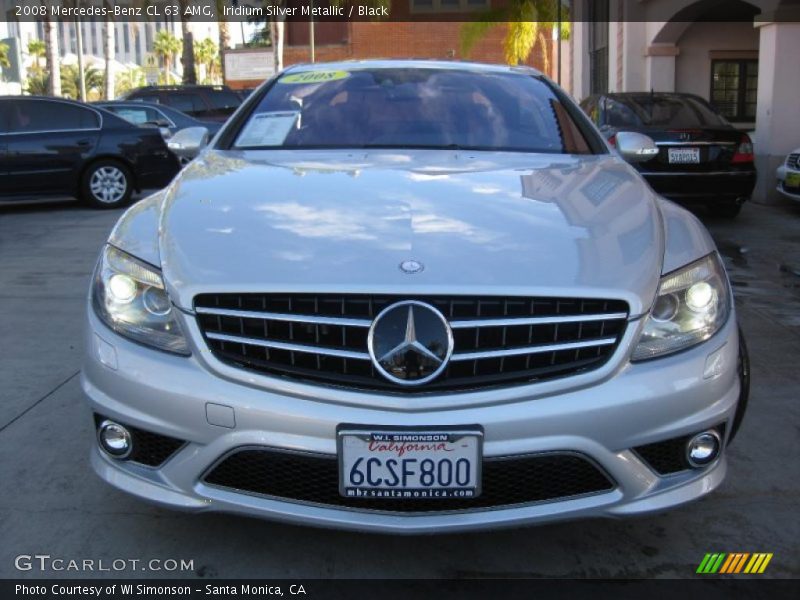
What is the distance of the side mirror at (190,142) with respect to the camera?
414cm

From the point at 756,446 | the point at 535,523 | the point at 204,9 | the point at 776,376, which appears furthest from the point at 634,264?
the point at 204,9

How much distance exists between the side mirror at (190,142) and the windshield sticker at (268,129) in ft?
1.09

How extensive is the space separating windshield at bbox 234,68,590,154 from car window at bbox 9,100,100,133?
25.0 feet

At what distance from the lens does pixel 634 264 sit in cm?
254

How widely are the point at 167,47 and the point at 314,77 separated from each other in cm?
8446

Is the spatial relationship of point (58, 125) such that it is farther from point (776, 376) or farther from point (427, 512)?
point (427, 512)

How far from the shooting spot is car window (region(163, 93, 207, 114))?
17.6 m

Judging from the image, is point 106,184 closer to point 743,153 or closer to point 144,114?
point 144,114

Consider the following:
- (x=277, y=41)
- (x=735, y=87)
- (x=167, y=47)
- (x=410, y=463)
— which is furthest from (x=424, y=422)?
(x=167, y=47)

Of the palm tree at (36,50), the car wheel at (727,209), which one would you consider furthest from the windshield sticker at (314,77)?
the palm tree at (36,50)

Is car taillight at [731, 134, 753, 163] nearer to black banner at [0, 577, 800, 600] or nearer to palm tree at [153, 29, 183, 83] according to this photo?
black banner at [0, 577, 800, 600]

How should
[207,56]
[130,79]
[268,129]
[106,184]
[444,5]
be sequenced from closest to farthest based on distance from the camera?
[268,129]
[106,184]
[444,5]
[130,79]
[207,56]

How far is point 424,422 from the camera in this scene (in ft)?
7.58

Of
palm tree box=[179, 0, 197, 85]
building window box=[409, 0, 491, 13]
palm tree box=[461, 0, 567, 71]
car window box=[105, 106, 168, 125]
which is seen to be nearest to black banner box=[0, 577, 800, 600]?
car window box=[105, 106, 168, 125]
